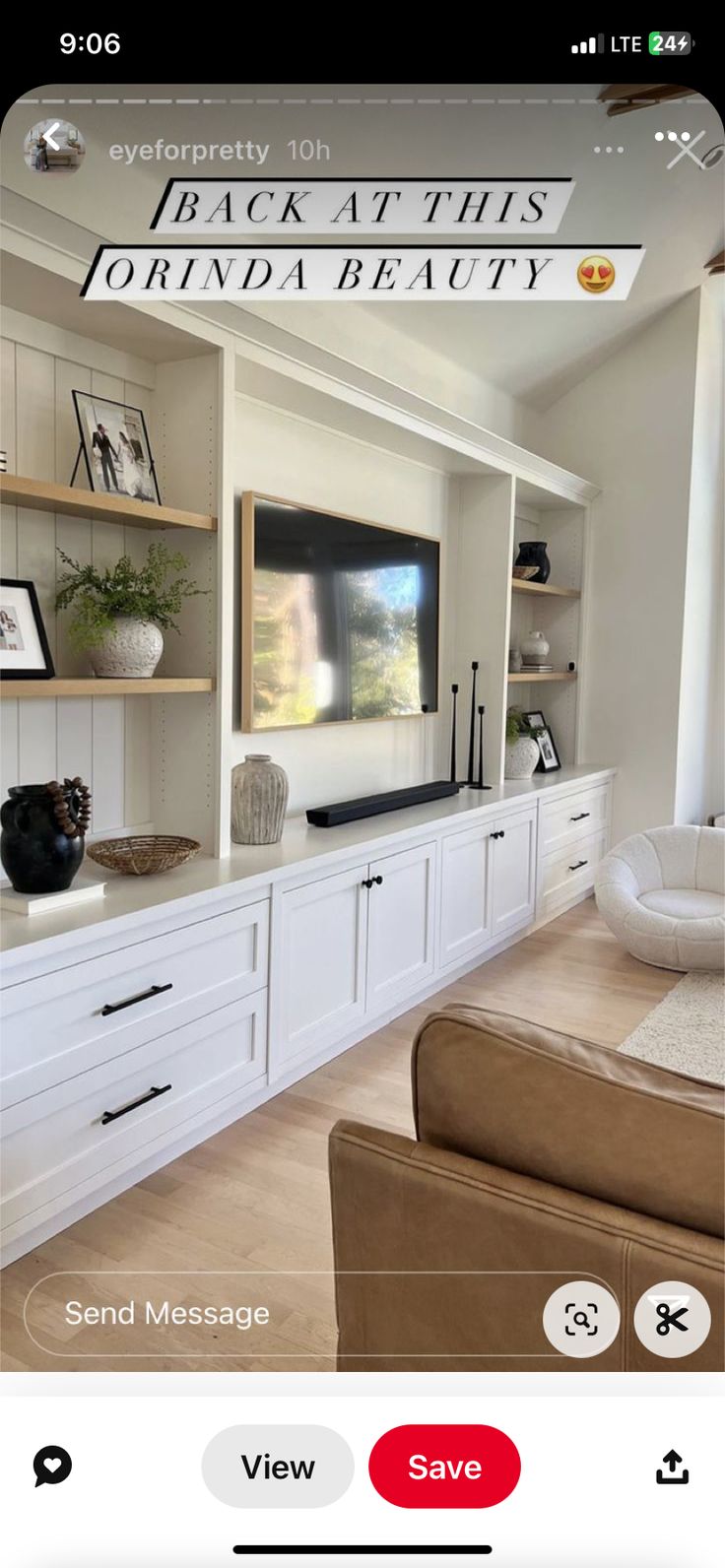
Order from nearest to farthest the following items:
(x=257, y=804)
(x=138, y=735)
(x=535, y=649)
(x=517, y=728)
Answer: (x=138, y=735) → (x=257, y=804) → (x=517, y=728) → (x=535, y=649)

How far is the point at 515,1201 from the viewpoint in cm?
66

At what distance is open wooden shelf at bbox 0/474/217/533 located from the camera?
161cm

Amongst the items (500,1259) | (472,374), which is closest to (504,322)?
(472,374)

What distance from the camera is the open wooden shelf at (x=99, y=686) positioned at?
1.58 metres

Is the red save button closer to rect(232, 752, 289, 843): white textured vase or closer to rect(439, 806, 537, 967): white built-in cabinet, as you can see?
rect(232, 752, 289, 843): white textured vase

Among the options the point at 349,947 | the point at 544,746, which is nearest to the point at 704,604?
the point at 544,746

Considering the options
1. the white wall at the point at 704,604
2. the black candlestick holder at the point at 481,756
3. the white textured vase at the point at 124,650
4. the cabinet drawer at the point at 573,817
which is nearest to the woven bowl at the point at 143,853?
the white textured vase at the point at 124,650

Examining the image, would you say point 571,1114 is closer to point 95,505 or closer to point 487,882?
point 95,505

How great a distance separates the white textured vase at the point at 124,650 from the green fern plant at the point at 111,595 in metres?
0.02

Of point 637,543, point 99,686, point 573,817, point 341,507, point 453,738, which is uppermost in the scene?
point 637,543

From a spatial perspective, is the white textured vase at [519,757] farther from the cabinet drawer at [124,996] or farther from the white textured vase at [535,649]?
the cabinet drawer at [124,996]

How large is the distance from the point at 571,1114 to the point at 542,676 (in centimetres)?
357
